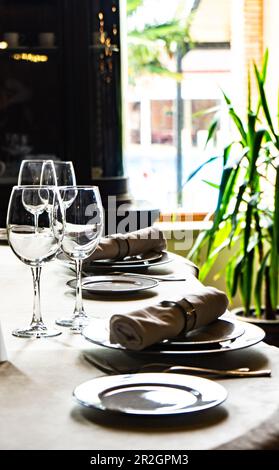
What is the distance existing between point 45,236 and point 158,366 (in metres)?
0.28

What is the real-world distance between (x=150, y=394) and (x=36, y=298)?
38 cm

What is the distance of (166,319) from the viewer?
1.20 meters

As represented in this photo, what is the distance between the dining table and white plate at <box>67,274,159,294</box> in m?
0.14

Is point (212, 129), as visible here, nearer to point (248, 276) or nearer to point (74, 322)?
point (248, 276)

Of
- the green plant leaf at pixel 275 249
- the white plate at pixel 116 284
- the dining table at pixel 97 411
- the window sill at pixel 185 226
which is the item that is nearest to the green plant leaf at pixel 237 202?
the green plant leaf at pixel 275 249

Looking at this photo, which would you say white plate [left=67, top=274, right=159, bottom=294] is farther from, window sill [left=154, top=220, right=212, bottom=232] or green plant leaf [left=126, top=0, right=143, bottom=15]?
green plant leaf [left=126, top=0, right=143, bottom=15]

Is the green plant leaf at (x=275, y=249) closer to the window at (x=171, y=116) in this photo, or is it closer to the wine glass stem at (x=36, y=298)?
the window at (x=171, y=116)

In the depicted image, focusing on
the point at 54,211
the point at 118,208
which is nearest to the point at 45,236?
the point at 54,211

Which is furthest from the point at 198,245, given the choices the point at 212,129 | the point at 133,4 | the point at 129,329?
the point at 129,329

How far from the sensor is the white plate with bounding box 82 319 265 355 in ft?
3.81

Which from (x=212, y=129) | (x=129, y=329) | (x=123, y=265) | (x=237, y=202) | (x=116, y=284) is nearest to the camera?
(x=129, y=329)

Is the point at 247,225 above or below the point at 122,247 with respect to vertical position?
below

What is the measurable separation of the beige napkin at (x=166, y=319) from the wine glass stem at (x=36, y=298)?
0.21 meters
